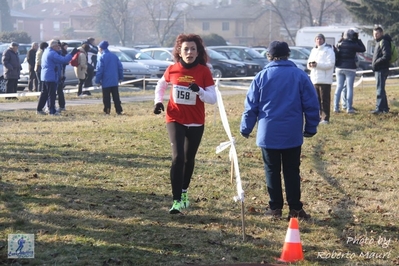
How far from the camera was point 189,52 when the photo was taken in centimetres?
768

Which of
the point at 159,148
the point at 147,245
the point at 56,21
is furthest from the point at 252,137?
the point at 56,21

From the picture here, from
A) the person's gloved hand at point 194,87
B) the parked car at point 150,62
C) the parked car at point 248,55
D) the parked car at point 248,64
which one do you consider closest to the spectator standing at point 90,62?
the parked car at point 150,62

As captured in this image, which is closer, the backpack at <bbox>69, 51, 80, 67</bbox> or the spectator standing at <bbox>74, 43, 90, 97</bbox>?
the backpack at <bbox>69, 51, 80, 67</bbox>

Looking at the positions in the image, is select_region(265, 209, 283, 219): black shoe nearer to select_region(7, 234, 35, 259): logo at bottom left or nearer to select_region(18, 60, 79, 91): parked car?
select_region(7, 234, 35, 259): logo at bottom left

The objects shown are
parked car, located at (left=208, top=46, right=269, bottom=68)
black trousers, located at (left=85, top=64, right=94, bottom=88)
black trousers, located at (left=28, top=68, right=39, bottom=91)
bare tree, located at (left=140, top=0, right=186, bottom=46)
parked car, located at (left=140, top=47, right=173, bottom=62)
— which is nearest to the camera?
black trousers, located at (left=28, top=68, right=39, bottom=91)

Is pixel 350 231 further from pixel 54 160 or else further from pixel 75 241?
pixel 54 160

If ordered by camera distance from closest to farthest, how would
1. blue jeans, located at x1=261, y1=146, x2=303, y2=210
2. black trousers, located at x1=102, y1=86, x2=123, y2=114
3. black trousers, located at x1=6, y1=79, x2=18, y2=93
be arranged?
blue jeans, located at x1=261, y1=146, x2=303, y2=210 → black trousers, located at x1=102, y1=86, x2=123, y2=114 → black trousers, located at x1=6, y1=79, x2=18, y2=93

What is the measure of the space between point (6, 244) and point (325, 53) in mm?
9598

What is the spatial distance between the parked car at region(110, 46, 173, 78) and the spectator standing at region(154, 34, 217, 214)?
72.6 ft

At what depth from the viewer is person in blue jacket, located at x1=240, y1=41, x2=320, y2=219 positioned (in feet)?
24.5

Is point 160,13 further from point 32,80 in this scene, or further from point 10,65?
point 10,65

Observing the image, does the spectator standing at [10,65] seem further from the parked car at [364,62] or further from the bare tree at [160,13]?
the bare tree at [160,13]

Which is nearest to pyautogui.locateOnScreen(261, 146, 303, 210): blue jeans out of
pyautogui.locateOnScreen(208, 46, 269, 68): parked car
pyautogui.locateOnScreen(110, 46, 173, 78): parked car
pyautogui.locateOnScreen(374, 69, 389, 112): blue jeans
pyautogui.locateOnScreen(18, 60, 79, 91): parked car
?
pyautogui.locateOnScreen(374, 69, 389, 112): blue jeans

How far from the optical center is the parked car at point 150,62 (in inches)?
1195
